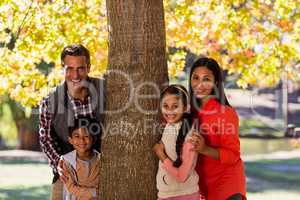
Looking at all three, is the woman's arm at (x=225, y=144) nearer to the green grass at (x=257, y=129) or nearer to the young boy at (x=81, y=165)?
the young boy at (x=81, y=165)

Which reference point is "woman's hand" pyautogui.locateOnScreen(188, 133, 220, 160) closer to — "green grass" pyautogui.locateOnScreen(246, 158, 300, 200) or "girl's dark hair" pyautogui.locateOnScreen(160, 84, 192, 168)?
"girl's dark hair" pyautogui.locateOnScreen(160, 84, 192, 168)

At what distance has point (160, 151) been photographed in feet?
14.8

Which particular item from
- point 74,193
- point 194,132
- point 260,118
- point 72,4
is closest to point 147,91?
point 194,132

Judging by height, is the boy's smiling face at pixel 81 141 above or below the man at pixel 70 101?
below

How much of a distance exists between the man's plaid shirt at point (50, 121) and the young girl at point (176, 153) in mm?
792

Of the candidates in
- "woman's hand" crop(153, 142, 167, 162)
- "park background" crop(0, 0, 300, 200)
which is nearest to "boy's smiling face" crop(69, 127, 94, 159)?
"woman's hand" crop(153, 142, 167, 162)

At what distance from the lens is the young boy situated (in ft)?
16.1

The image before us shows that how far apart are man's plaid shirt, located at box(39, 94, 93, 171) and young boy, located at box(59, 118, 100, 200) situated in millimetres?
81

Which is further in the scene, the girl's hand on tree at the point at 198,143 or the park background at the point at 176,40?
the park background at the point at 176,40

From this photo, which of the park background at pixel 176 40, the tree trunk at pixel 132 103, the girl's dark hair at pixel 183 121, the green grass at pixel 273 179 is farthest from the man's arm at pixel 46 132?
the green grass at pixel 273 179

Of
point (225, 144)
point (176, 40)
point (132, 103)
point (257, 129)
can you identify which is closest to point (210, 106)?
point (225, 144)

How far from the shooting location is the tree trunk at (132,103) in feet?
15.4

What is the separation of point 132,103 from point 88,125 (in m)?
0.53

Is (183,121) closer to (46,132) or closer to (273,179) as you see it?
(46,132)
